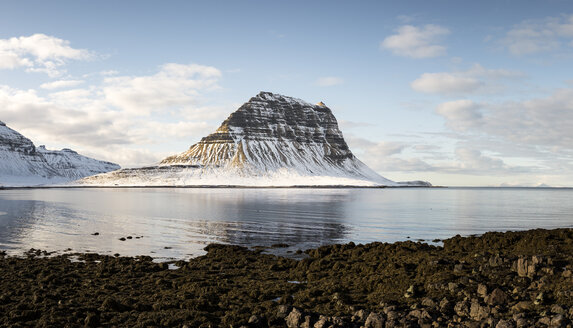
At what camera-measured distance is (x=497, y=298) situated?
1622 cm

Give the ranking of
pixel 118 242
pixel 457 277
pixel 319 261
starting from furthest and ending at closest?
pixel 118 242
pixel 319 261
pixel 457 277

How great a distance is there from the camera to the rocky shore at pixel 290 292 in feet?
50.0

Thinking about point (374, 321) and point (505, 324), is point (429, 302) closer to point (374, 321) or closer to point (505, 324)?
point (374, 321)

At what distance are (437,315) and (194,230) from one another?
116ft

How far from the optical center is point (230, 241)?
38.8m

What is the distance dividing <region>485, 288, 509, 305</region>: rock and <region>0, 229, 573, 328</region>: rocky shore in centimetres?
4

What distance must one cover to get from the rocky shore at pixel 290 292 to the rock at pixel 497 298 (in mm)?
37

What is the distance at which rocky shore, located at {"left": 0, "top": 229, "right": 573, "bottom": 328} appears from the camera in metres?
15.2

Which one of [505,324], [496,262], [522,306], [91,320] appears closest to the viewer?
[505,324]

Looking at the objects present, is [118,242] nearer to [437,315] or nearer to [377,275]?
[377,275]

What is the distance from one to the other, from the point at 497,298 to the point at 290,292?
28.3 ft

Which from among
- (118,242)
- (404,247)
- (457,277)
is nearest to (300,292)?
(457,277)

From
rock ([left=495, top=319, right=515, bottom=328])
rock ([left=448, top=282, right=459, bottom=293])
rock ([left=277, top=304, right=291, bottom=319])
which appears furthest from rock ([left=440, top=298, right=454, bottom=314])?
rock ([left=277, top=304, right=291, bottom=319])

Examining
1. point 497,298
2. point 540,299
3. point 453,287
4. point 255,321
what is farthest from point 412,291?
point 255,321
